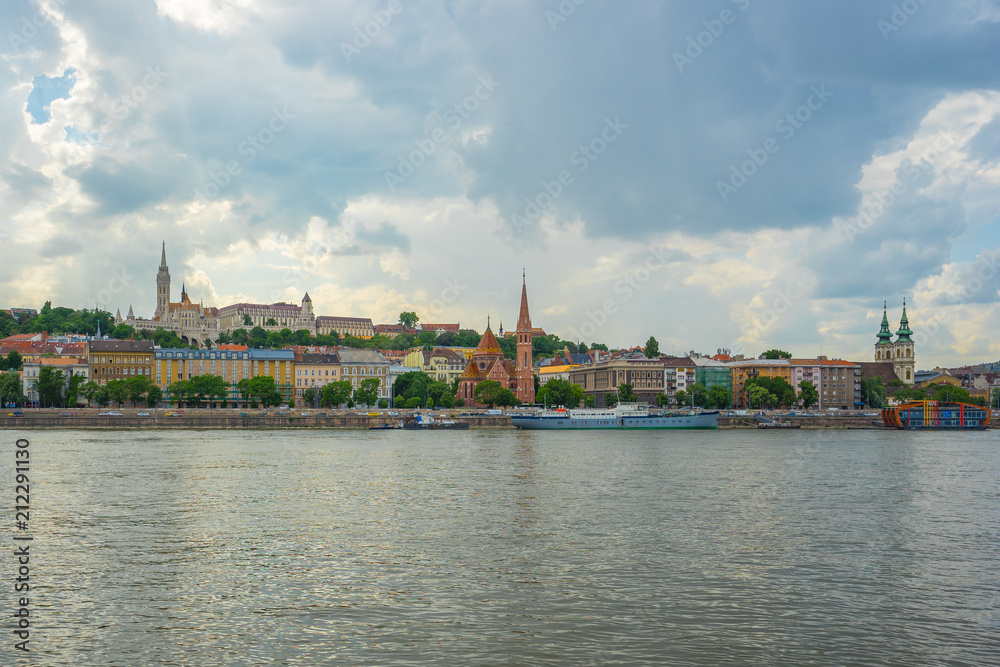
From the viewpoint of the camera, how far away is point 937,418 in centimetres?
10388

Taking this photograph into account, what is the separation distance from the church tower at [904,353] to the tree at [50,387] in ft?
456

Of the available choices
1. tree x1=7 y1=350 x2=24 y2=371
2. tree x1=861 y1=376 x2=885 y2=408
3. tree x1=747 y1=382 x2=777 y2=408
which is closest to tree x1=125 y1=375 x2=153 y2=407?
tree x1=7 y1=350 x2=24 y2=371

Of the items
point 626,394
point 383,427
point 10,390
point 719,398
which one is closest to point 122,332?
point 10,390

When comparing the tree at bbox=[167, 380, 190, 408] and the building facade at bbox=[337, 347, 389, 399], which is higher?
the building facade at bbox=[337, 347, 389, 399]

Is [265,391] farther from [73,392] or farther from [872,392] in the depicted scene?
[872,392]

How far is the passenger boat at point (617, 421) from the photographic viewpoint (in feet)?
307

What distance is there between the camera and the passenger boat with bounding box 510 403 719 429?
307ft

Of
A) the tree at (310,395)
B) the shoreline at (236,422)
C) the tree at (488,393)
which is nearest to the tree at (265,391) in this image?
the tree at (310,395)

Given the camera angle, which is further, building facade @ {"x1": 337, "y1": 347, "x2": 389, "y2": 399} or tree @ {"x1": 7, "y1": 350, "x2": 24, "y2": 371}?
building facade @ {"x1": 337, "y1": 347, "x2": 389, "y2": 399}

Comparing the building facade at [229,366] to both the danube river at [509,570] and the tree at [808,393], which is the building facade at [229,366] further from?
the danube river at [509,570]

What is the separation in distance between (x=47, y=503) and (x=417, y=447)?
108 ft

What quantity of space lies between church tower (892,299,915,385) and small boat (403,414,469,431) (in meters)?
109

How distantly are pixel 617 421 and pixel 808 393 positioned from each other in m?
52.7

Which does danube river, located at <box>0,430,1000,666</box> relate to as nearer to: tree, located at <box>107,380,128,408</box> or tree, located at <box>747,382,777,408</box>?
tree, located at <box>107,380,128,408</box>
